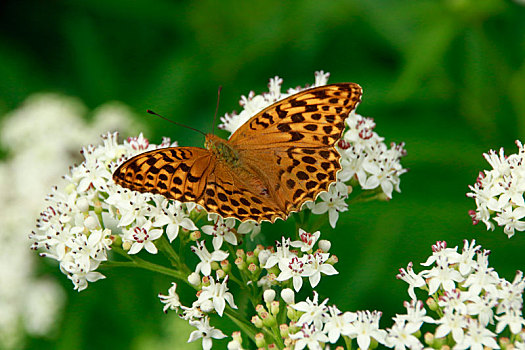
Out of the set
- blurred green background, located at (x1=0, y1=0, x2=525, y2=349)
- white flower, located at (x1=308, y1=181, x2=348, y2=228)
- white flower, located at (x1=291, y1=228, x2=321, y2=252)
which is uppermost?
blurred green background, located at (x1=0, y1=0, x2=525, y2=349)

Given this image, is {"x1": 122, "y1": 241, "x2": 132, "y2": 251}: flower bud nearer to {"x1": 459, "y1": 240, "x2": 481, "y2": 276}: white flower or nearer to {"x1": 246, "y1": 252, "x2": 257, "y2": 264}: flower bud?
{"x1": 246, "y1": 252, "x2": 257, "y2": 264}: flower bud

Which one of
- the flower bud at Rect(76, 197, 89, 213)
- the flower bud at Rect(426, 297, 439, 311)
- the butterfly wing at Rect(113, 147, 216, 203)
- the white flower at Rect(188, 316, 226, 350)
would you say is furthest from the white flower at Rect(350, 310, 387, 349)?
the flower bud at Rect(76, 197, 89, 213)

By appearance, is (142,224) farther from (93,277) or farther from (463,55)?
(463,55)

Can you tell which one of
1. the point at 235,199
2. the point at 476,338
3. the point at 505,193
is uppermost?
the point at 505,193

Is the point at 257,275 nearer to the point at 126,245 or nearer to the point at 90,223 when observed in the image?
the point at 126,245

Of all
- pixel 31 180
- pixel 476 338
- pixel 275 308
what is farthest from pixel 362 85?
pixel 31 180

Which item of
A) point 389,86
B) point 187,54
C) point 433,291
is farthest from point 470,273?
point 187,54
